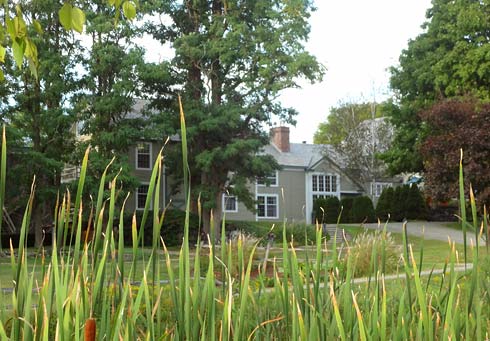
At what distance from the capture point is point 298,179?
48.0 meters

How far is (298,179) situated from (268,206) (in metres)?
3.33

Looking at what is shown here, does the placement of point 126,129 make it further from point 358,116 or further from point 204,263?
point 358,116

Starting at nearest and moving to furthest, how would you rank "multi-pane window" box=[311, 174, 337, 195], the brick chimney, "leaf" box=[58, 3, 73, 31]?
1. "leaf" box=[58, 3, 73, 31]
2. the brick chimney
3. "multi-pane window" box=[311, 174, 337, 195]

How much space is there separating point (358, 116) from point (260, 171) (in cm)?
2101

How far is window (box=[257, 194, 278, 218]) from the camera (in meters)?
46.2

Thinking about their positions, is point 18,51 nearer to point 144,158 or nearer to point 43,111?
point 43,111

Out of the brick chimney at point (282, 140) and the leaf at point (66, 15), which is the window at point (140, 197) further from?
the leaf at point (66, 15)

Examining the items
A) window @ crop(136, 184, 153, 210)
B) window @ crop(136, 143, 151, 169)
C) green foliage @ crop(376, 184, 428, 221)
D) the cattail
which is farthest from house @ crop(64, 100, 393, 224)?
the cattail

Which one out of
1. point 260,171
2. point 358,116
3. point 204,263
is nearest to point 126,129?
point 260,171

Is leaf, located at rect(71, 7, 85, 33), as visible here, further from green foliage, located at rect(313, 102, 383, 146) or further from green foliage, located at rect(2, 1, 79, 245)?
green foliage, located at rect(313, 102, 383, 146)

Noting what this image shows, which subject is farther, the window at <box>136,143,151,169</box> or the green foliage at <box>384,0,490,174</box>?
Result: the window at <box>136,143,151,169</box>

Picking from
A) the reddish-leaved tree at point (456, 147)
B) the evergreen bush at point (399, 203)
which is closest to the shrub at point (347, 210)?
the evergreen bush at point (399, 203)

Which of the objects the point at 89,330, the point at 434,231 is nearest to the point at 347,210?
the point at 434,231

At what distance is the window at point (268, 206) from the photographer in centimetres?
4619
